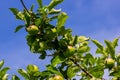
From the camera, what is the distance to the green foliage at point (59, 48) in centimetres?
482

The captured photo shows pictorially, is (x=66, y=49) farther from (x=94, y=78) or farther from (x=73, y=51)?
(x=94, y=78)

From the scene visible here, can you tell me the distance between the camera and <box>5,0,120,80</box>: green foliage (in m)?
4.82

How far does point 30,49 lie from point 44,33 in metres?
0.36

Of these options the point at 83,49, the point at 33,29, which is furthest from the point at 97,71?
the point at 33,29

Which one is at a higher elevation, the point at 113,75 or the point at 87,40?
the point at 87,40

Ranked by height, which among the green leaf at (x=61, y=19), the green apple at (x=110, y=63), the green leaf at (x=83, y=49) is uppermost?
the green leaf at (x=61, y=19)

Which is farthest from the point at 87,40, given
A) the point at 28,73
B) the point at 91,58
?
the point at 28,73

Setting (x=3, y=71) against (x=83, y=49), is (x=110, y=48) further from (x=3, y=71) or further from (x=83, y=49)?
(x=3, y=71)

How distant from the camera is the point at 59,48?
485 centimetres

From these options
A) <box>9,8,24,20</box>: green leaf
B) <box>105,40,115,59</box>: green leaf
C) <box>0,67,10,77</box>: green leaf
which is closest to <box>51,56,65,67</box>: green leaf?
<box>105,40,115,59</box>: green leaf

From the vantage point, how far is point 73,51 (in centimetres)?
472

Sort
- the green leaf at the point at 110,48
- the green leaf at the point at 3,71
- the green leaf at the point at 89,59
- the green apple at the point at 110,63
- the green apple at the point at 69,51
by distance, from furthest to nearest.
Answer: the green leaf at the point at 3,71 → the green leaf at the point at 89,59 → the green leaf at the point at 110,48 → the green apple at the point at 110,63 → the green apple at the point at 69,51

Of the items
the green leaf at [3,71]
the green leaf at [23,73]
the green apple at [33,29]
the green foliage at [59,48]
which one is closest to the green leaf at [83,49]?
the green foliage at [59,48]

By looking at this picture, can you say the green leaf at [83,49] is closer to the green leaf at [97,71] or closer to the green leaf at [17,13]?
the green leaf at [97,71]
